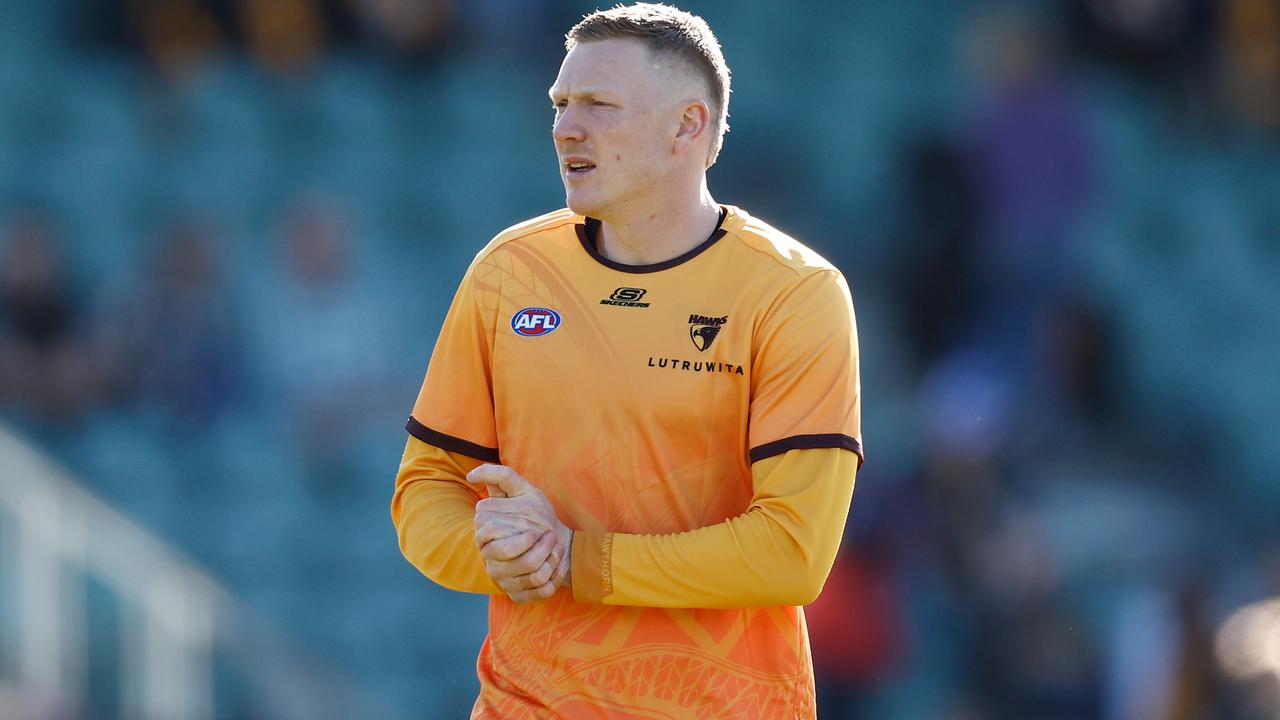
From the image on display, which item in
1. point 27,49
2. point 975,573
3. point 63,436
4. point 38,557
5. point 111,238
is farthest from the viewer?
point 27,49

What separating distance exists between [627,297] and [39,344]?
6.95 meters

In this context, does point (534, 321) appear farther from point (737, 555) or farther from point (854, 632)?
point (854, 632)

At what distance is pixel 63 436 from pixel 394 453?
1.83 m

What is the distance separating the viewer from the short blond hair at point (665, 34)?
3.43m

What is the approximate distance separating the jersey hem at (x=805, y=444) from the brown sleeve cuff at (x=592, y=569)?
1.09 feet

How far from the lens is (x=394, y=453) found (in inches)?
377

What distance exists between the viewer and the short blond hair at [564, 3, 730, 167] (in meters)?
3.43

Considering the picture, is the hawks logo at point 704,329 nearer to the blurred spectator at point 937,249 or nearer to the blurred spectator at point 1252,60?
the blurred spectator at point 937,249

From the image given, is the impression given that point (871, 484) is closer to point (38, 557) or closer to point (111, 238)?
point (38, 557)

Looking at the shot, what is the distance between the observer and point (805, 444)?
3.27 meters

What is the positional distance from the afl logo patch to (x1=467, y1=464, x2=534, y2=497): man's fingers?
342 mm

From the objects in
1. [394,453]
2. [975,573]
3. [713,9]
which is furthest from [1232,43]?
[394,453]

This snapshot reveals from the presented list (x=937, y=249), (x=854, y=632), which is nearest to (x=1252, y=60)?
(x=937, y=249)

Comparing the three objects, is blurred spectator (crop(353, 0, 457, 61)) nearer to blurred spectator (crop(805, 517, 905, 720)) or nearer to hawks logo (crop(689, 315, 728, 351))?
blurred spectator (crop(805, 517, 905, 720))
